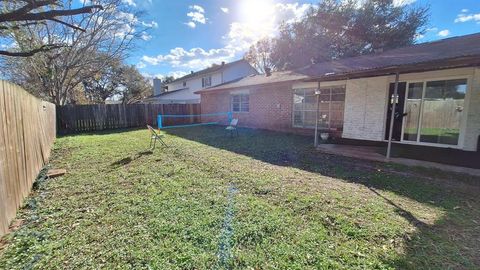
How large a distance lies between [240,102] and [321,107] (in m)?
5.90

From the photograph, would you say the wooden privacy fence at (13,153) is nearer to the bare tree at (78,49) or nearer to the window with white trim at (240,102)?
the window with white trim at (240,102)

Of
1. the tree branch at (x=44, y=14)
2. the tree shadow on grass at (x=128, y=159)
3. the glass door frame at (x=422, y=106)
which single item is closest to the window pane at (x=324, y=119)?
the glass door frame at (x=422, y=106)

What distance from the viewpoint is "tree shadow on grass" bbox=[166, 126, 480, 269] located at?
2.36 m

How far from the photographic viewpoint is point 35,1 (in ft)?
12.6

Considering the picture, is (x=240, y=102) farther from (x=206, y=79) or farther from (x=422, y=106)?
(x=206, y=79)

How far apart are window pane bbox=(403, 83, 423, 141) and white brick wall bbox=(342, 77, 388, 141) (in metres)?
0.65

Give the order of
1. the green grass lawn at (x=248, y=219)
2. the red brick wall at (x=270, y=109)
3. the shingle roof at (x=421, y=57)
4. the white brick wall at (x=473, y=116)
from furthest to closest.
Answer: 1. the red brick wall at (x=270, y=109)
2. the white brick wall at (x=473, y=116)
3. the shingle roof at (x=421, y=57)
4. the green grass lawn at (x=248, y=219)

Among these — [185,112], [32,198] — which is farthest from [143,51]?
[32,198]

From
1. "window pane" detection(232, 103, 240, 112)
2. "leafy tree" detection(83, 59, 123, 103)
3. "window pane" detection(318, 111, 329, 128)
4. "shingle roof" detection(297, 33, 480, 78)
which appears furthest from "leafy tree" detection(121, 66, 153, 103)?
"shingle roof" detection(297, 33, 480, 78)

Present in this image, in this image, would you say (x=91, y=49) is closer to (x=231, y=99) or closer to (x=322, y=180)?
(x=231, y=99)

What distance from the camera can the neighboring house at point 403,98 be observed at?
239 inches

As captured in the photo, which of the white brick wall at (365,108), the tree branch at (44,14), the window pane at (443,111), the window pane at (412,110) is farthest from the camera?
the white brick wall at (365,108)

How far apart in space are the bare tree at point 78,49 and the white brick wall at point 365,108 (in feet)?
50.9

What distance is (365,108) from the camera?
27.1ft
